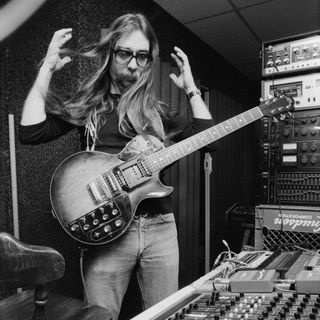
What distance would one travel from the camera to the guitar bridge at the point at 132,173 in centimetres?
130

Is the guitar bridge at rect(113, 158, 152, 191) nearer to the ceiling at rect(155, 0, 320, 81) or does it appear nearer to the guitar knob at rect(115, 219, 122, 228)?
the guitar knob at rect(115, 219, 122, 228)

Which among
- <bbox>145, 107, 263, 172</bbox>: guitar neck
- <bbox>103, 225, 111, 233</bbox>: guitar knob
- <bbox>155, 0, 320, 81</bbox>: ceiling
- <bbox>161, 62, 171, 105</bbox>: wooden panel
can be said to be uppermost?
<bbox>155, 0, 320, 81</bbox>: ceiling

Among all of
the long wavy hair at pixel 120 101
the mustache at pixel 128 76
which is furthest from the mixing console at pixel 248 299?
the mustache at pixel 128 76

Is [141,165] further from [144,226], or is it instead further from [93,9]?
[93,9]

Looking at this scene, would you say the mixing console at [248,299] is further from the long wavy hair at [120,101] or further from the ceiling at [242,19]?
the ceiling at [242,19]

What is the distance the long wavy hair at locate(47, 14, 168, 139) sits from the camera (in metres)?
1.33

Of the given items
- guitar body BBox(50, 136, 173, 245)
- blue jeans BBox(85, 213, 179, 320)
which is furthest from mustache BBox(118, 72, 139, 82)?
blue jeans BBox(85, 213, 179, 320)

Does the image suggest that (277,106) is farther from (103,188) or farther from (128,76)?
(103,188)

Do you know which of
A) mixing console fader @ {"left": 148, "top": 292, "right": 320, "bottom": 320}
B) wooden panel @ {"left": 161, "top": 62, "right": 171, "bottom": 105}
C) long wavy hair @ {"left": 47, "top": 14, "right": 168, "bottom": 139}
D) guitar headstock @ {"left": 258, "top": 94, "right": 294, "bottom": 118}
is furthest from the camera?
wooden panel @ {"left": 161, "top": 62, "right": 171, "bottom": 105}

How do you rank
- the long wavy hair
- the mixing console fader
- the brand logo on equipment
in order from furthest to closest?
the brand logo on equipment < the long wavy hair < the mixing console fader

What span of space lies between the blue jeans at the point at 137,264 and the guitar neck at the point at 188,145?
0.22 metres

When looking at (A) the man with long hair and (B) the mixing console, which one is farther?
(A) the man with long hair

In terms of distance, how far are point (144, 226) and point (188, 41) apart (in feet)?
8.72

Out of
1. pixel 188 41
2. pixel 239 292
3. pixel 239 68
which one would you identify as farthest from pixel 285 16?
pixel 239 292
